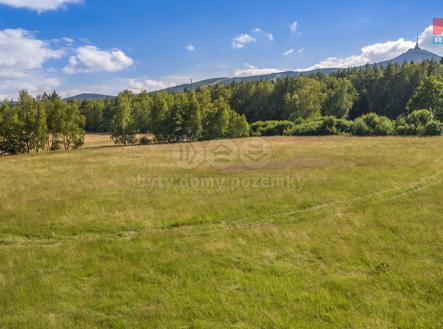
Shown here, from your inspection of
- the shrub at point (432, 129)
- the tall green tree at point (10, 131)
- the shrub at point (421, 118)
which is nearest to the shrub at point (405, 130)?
the shrub at point (421, 118)

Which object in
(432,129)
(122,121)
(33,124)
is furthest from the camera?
(122,121)

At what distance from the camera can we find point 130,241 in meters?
13.4

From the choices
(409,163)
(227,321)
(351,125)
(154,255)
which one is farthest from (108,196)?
(351,125)

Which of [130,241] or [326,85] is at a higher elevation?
[326,85]

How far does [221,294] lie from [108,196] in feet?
47.3

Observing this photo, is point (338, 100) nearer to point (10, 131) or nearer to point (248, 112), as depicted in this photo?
point (248, 112)

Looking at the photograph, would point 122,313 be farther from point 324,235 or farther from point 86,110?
point 86,110

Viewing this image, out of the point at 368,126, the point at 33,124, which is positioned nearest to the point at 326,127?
the point at 368,126

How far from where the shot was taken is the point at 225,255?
11.7m

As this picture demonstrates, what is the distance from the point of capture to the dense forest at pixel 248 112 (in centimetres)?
6228

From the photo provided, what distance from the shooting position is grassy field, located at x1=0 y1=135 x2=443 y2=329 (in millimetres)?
8148

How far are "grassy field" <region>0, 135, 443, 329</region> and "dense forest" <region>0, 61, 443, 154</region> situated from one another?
44877 mm

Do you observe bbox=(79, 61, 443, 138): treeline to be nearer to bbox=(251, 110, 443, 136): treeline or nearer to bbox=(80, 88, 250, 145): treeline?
bbox=(80, 88, 250, 145): treeline

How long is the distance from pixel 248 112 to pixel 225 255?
105 metres
